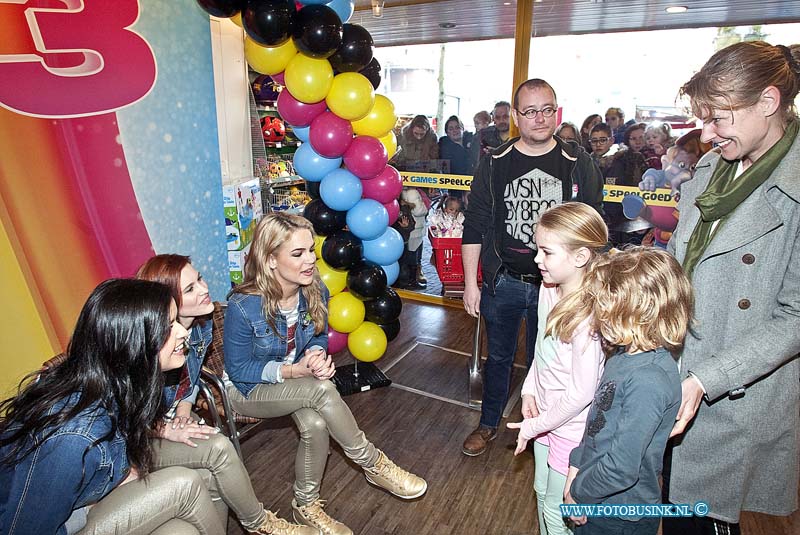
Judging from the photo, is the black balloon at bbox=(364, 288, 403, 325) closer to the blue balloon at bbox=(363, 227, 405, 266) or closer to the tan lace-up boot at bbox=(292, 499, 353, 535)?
the blue balloon at bbox=(363, 227, 405, 266)

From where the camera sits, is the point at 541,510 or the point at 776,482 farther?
the point at 541,510

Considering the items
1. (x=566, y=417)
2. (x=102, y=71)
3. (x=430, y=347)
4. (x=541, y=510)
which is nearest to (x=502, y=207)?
(x=566, y=417)

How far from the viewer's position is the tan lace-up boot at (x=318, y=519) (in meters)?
2.09

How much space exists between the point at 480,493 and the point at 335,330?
1.36m

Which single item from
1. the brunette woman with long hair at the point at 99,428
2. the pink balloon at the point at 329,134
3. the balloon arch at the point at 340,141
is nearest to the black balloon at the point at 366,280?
the balloon arch at the point at 340,141

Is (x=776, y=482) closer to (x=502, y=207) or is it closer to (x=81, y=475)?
(x=502, y=207)

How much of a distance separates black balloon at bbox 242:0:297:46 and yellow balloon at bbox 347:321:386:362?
5.93 feet

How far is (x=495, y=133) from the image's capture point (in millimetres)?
4574

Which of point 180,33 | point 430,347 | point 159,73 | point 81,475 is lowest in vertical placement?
point 430,347

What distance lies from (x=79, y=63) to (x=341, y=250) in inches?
65.3

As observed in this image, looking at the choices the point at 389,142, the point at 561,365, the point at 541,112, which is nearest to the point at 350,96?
the point at 389,142

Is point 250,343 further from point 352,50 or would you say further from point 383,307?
point 352,50

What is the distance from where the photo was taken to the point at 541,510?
6.12ft

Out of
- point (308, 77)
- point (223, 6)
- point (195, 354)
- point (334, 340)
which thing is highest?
point (223, 6)
